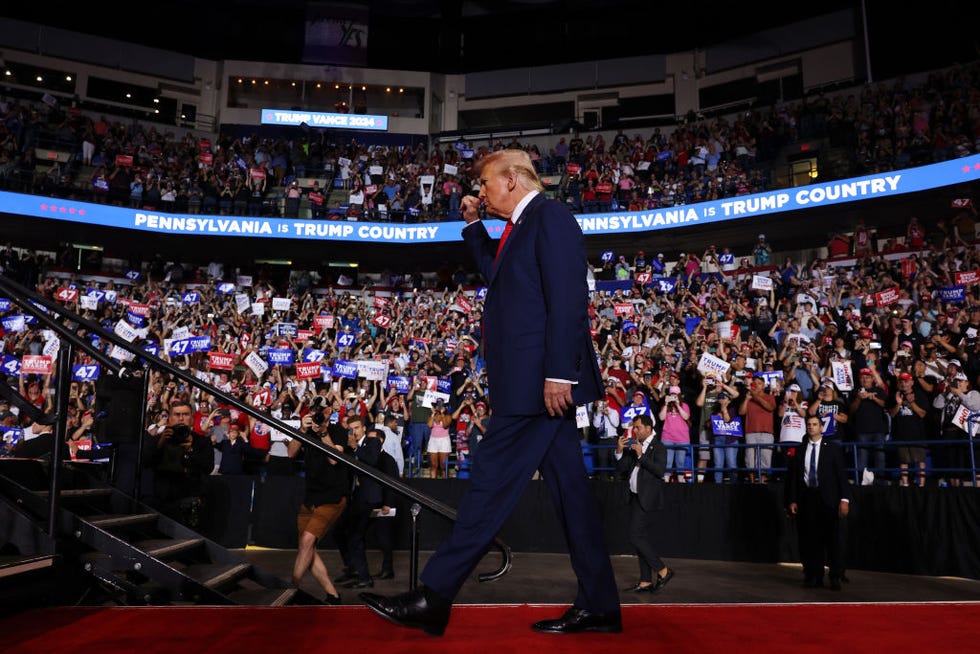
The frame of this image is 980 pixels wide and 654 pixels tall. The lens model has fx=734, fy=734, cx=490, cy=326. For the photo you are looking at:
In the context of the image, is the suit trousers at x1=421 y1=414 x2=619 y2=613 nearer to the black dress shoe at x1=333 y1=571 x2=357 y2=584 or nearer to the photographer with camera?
the black dress shoe at x1=333 y1=571 x2=357 y2=584

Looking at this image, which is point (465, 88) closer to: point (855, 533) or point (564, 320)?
point (855, 533)

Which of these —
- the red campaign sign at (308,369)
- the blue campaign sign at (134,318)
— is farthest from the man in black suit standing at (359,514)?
the blue campaign sign at (134,318)

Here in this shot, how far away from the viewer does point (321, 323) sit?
18203 millimetres

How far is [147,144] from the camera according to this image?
1094 inches

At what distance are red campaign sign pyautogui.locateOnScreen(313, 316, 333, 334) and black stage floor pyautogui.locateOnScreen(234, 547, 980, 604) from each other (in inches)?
287

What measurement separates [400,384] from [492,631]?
→ 487 inches

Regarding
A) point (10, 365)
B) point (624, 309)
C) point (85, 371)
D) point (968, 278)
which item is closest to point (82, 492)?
point (85, 371)

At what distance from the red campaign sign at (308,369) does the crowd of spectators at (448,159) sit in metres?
11.5

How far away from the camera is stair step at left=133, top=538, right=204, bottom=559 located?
4859mm

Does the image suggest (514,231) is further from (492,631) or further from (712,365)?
(712,365)

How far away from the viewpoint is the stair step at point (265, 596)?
17.6 ft

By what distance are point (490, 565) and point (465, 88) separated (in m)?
28.5

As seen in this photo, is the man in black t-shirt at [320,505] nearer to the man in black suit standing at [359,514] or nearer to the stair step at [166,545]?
the man in black suit standing at [359,514]

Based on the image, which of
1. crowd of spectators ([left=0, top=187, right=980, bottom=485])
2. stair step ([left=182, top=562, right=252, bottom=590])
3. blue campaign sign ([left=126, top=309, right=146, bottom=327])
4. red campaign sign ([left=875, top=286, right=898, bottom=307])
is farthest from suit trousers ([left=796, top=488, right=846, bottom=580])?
blue campaign sign ([left=126, top=309, right=146, bottom=327])
